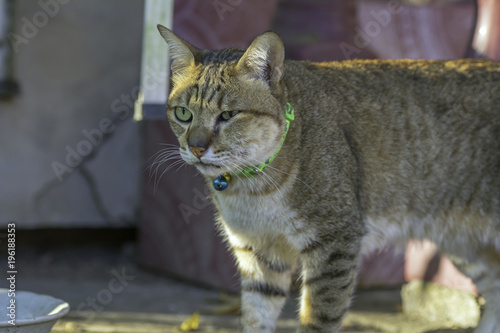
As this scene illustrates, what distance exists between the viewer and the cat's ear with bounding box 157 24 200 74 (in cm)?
297

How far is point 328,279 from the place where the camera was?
2.98 metres

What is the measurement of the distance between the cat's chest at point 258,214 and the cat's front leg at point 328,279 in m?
0.17

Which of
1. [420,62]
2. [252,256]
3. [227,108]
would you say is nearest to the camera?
[227,108]

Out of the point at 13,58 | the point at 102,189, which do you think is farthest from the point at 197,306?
the point at 13,58

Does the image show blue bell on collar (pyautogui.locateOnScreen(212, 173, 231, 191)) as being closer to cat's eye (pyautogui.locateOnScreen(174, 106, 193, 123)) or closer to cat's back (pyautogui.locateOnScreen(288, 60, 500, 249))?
cat's eye (pyautogui.locateOnScreen(174, 106, 193, 123))

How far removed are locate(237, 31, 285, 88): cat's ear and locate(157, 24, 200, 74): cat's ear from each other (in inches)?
11.2

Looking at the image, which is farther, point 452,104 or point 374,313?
point 374,313

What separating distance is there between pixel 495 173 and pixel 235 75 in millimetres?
1537

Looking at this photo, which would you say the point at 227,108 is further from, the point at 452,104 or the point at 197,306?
the point at 197,306

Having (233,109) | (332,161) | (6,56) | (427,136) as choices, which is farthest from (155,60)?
(6,56)

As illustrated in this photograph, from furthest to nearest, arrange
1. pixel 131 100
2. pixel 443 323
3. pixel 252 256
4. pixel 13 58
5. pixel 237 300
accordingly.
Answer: pixel 131 100 < pixel 13 58 < pixel 237 300 < pixel 443 323 < pixel 252 256

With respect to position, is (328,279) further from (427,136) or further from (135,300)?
(135,300)

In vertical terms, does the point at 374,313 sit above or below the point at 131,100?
below

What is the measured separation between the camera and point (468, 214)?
342 cm
